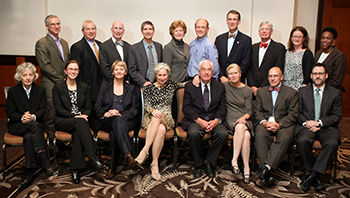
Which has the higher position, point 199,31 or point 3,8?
point 3,8

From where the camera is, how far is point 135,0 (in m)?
5.32

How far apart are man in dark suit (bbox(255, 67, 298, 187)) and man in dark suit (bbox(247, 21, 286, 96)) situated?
358 millimetres

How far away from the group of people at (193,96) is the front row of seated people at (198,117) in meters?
0.01

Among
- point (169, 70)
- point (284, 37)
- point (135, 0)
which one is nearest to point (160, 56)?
point (169, 70)

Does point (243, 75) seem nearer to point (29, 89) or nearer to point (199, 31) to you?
point (199, 31)

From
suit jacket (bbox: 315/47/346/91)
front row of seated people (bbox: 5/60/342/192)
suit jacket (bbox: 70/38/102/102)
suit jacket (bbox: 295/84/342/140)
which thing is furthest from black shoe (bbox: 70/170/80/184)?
suit jacket (bbox: 315/47/346/91)

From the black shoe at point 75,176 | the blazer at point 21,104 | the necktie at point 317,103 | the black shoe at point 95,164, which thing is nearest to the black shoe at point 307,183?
the necktie at point 317,103

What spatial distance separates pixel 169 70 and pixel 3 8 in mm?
3844

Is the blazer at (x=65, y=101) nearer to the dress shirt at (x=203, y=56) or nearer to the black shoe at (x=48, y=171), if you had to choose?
the black shoe at (x=48, y=171)

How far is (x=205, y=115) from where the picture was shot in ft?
12.6

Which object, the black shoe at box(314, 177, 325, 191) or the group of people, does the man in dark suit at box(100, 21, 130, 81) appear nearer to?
the group of people

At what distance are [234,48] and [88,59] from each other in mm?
2081

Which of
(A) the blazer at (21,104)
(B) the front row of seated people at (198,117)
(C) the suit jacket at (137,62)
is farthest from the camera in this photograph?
(C) the suit jacket at (137,62)

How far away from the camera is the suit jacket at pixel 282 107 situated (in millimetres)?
3682
